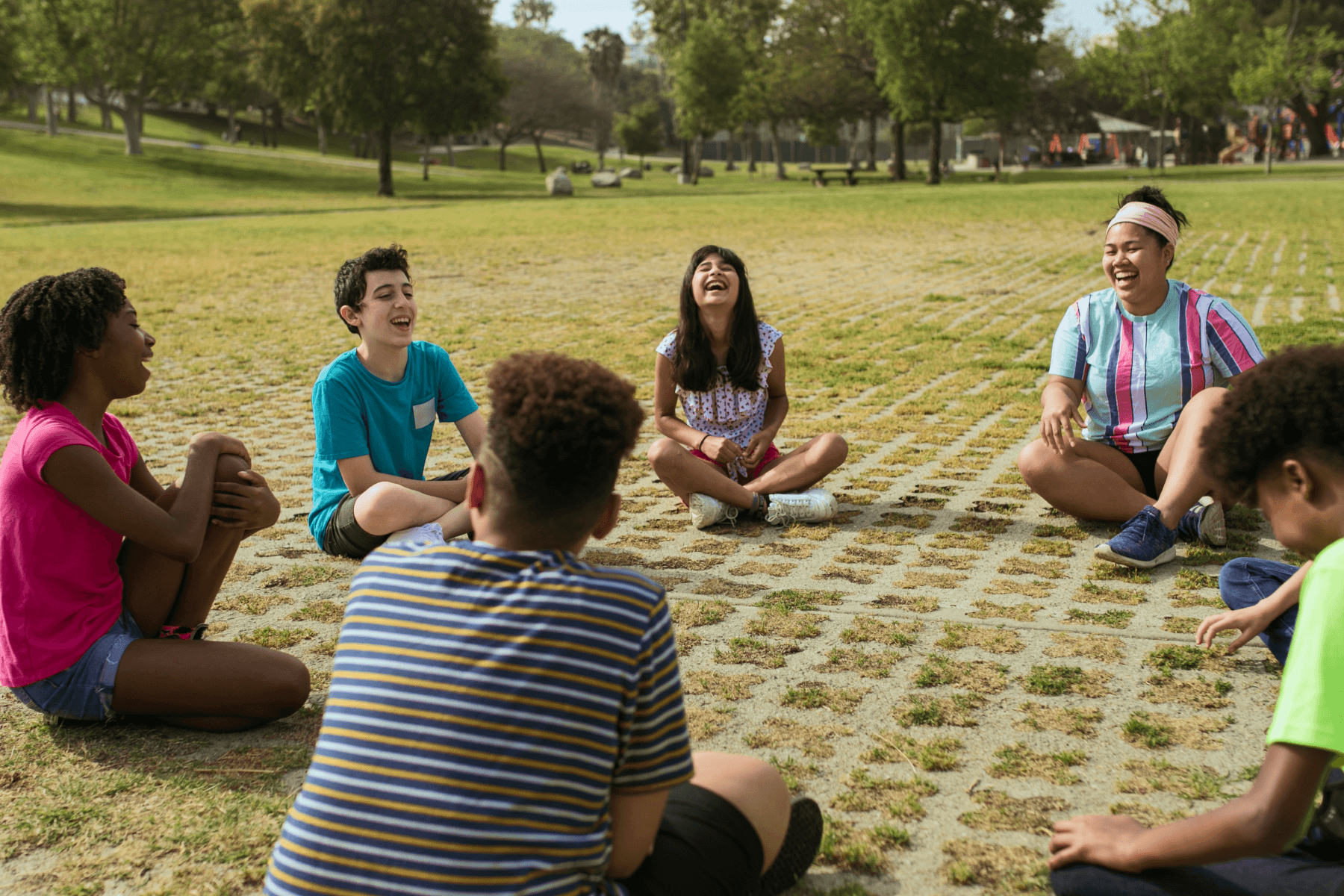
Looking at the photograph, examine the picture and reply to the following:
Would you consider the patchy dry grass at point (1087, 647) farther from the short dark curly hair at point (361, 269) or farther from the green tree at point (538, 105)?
the green tree at point (538, 105)

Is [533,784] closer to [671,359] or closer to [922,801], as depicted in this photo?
[922,801]

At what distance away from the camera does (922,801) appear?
9.84 ft

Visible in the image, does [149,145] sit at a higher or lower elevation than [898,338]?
higher

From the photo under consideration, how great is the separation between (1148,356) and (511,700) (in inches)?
164

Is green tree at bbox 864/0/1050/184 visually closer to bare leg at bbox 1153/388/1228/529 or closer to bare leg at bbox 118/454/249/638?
bare leg at bbox 1153/388/1228/529

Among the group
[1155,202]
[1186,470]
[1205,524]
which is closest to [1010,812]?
[1186,470]

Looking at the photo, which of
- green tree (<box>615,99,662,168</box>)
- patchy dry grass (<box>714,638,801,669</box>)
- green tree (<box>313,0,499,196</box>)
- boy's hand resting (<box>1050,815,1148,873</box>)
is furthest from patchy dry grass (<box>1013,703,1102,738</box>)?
green tree (<box>615,99,662,168</box>)

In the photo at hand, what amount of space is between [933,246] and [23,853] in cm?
1868

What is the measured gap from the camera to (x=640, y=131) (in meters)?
82.0

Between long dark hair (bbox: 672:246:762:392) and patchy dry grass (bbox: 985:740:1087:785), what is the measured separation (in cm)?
288

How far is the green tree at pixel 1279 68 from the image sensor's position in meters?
51.2

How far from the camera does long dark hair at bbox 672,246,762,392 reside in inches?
226

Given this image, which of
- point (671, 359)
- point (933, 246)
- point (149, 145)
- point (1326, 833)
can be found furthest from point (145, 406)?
point (149, 145)

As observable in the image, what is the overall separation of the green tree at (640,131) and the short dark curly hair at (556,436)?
266ft
